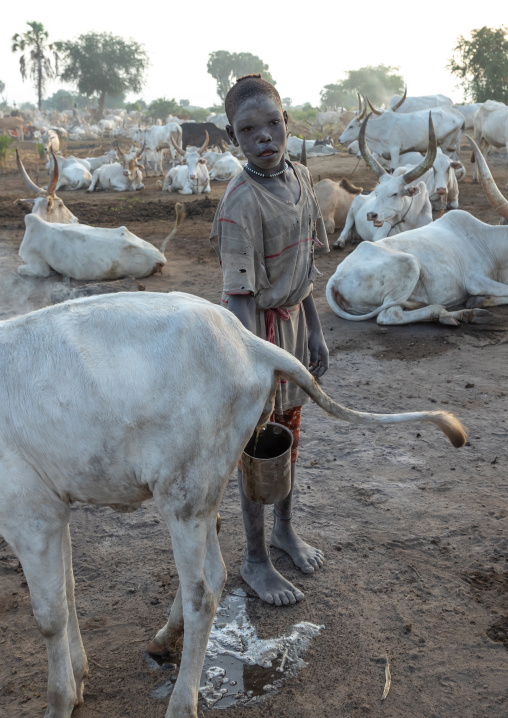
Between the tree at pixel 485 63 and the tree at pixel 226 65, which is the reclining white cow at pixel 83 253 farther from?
the tree at pixel 226 65

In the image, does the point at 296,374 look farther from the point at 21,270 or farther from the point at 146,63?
the point at 146,63

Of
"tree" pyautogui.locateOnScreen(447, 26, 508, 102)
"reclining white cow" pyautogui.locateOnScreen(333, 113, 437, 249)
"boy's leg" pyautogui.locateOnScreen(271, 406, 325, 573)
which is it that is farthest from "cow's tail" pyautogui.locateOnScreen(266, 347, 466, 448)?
"tree" pyautogui.locateOnScreen(447, 26, 508, 102)

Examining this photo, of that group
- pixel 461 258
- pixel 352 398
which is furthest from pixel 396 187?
pixel 352 398

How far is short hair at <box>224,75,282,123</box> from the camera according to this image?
237cm

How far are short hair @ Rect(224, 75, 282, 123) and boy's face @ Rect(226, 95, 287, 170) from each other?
2 centimetres

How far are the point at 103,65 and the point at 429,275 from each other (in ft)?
177

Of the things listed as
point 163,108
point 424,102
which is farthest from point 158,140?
point 163,108

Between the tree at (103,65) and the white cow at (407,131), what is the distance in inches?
1677

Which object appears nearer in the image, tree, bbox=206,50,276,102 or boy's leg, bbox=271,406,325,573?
boy's leg, bbox=271,406,325,573

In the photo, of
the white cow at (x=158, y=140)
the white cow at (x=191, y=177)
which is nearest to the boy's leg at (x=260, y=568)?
the white cow at (x=191, y=177)

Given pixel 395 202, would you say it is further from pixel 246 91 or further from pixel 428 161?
pixel 246 91

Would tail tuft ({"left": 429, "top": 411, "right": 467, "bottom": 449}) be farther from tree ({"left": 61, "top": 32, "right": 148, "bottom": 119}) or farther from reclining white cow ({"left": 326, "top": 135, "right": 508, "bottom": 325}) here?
tree ({"left": 61, "top": 32, "right": 148, "bottom": 119})

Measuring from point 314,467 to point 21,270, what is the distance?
6127 millimetres

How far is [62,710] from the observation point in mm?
2090
